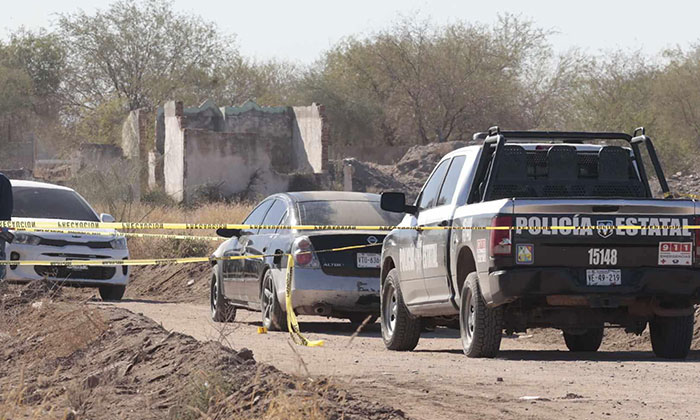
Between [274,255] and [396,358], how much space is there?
12.1 feet

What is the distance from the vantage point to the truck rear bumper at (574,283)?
1070 cm

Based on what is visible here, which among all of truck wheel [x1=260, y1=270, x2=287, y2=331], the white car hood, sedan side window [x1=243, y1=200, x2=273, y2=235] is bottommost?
truck wheel [x1=260, y1=270, x2=287, y2=331]

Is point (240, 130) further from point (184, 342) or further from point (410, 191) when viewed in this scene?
point (184, 342)

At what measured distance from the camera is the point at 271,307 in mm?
15070

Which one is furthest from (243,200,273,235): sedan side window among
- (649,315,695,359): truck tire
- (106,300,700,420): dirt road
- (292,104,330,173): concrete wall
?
(292,104,330,173): concrete wall

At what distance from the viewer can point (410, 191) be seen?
5431cm

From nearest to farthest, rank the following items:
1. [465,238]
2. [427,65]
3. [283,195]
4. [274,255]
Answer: [465,238], [274,255], [283,195], [427,65]

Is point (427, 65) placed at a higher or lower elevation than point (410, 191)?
higher

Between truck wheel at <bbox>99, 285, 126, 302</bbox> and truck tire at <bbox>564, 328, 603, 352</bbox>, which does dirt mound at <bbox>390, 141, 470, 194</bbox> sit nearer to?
truck wheel at <bbox>99, 285, 126, 302</bbox>

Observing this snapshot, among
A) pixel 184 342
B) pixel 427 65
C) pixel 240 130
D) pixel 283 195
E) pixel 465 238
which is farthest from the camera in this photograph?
pixel 427 65

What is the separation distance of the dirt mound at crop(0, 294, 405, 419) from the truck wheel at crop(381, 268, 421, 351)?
7.39 ft

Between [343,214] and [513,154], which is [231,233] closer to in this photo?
[343,214]

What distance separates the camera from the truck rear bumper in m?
10.7

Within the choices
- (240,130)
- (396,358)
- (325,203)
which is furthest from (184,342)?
(240,130)
